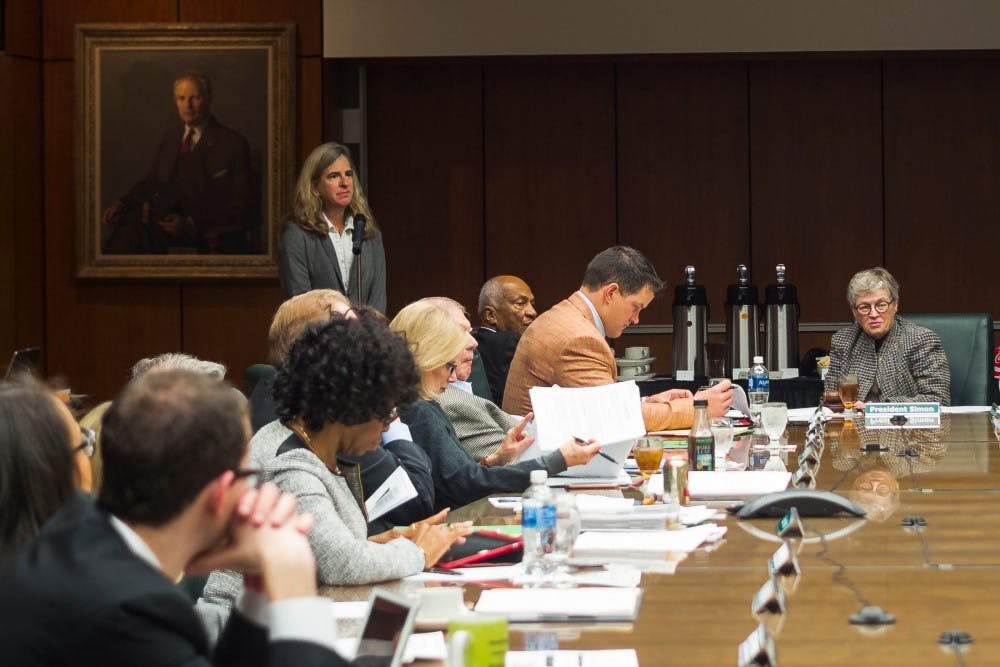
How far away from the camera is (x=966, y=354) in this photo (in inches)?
230

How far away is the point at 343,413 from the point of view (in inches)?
97.1

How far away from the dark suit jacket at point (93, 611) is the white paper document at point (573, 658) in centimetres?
52

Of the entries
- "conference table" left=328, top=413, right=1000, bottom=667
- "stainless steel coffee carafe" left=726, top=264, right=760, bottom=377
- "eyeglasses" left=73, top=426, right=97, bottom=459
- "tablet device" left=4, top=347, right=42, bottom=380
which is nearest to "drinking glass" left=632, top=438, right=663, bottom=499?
"conference table" left=328, top=413, right=1000, bottom=667

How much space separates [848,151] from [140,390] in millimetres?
7125

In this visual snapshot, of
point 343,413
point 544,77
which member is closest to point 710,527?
point 343,413

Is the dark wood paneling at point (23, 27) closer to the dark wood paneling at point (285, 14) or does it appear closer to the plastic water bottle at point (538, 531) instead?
the dark wood paneling at point (285, 14)

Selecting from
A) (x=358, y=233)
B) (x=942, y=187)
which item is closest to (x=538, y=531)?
(x=358, y=233)

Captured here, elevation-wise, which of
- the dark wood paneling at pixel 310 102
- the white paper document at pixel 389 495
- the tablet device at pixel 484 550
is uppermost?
the dark wood paneling at pixel 310 102

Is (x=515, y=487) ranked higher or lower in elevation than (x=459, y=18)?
lower

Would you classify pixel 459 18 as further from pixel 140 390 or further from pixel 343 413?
pixel 140 390

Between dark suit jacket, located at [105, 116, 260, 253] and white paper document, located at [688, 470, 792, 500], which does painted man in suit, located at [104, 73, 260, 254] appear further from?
white paper document, located at [688, 470, 792, 500]

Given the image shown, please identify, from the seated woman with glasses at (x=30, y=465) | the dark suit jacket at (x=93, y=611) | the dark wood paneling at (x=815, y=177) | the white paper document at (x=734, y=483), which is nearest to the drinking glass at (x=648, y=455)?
the white paper document at (x=734, y=483)

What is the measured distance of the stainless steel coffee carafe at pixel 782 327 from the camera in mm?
6457

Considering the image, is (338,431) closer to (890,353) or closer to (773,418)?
(773,418)
